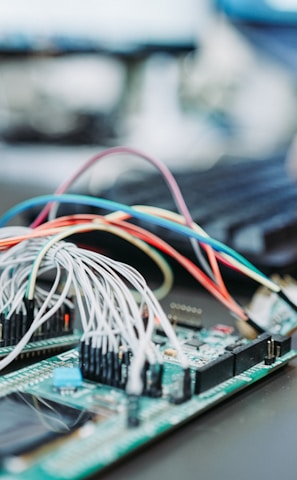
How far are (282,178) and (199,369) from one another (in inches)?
31.1

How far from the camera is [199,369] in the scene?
532 mm

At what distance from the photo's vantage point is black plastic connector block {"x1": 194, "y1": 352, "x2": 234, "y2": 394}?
0.53 m

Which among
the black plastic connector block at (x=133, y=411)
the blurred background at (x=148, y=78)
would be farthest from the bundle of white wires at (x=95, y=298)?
the blurred background at (x=148, y=78)

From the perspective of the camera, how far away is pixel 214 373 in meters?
0.55

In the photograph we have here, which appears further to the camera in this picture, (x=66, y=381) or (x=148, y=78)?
(x=148, y=78)

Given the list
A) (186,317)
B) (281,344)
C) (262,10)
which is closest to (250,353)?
(281,344)

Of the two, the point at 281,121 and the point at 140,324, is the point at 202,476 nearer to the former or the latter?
the point at 140,324

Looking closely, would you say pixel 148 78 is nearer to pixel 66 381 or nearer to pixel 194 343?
pixel 194 343

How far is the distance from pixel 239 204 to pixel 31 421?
2.01 ft

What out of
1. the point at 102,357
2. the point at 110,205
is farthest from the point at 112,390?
the point at 110,205

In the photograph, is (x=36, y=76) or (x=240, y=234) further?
(x=36, y=76)

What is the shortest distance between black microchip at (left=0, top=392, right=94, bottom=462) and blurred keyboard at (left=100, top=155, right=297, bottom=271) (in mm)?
401

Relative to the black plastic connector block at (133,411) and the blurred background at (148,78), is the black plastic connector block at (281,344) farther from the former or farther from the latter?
the blurred background at (148,78)

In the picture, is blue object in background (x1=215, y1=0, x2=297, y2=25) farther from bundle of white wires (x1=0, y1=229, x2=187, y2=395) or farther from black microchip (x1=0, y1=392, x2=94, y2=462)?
black microchip (x1=0, y1=392, x2=94, y2=462)
